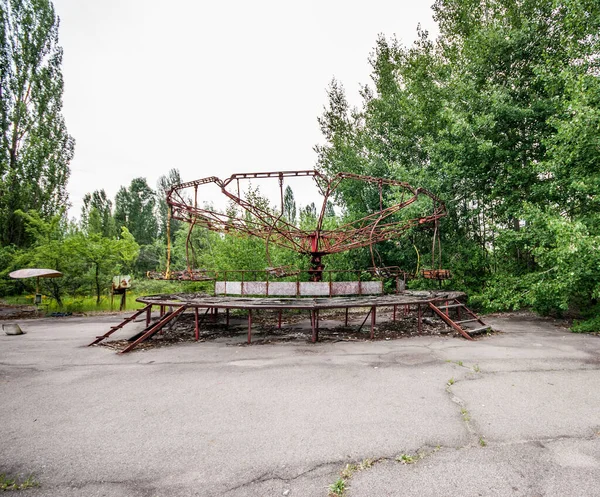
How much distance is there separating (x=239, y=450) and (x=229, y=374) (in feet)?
8.29

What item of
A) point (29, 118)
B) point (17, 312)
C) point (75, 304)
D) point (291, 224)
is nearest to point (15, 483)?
point (291, 224)

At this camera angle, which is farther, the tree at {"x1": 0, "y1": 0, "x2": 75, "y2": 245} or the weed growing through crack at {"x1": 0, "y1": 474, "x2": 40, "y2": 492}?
the tree at {"x1": 0, "y1": 0, "x2": 75, "y2": 245}

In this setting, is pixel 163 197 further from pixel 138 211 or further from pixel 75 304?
pixel 75 304

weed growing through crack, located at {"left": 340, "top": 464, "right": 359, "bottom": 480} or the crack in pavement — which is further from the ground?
weed growing through crack, located at {"left": 340, "top": 464, "right": 359, "bottom": 480}

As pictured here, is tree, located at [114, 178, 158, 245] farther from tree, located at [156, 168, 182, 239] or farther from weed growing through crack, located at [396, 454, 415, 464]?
weed growing through crack, located at [396, 454, 415, 464]

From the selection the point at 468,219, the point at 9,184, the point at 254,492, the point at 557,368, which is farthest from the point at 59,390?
the point at 9,184

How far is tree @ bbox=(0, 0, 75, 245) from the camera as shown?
21.1 meters

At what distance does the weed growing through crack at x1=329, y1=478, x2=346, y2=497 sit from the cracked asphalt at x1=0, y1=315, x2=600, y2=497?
0.07m

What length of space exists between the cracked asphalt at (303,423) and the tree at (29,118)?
65.9 feet

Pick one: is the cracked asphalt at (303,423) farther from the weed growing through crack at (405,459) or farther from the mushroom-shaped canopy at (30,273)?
the mushroom-shaped canopy at (30,273)

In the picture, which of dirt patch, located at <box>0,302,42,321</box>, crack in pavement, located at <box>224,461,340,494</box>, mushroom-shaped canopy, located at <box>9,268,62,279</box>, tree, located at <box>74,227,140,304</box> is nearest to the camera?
crack in pavement, located at <box>224,461,340,494</box>

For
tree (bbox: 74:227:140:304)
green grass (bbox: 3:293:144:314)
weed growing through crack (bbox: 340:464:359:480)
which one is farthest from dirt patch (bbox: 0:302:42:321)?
weed growing through crack (bbox: 340:464:359:480)

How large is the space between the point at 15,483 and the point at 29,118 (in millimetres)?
28684

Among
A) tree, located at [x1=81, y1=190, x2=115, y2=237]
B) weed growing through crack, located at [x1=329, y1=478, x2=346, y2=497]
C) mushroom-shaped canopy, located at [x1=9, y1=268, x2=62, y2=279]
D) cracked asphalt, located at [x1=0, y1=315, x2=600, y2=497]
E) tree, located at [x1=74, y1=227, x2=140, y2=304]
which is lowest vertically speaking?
cracked asphalt, located at [x1=0, y1=315, x2=600, y2=497]
